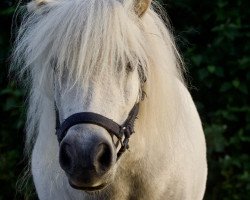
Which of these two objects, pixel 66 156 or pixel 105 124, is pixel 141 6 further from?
pixel 66 156

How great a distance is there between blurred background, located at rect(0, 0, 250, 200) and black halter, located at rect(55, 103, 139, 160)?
247 centimetres

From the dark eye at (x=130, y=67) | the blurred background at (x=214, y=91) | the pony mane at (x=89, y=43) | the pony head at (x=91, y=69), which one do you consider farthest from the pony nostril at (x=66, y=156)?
the blurred background at (x=214, y=91)

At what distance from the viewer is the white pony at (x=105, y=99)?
7.91ft

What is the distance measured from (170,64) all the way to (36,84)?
53 centimetres

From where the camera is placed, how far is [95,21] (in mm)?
2562

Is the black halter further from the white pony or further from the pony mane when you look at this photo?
the pony mane

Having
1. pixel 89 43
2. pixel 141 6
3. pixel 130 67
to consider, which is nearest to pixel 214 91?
pixel 141 6

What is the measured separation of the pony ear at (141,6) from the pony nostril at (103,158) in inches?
24.0

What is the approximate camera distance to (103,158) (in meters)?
2.39

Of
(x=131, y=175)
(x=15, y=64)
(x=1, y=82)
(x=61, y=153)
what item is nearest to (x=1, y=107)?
(x=1, y=82)

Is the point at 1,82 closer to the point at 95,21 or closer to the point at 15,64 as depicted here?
the point at 15,64

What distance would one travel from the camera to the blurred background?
506cm

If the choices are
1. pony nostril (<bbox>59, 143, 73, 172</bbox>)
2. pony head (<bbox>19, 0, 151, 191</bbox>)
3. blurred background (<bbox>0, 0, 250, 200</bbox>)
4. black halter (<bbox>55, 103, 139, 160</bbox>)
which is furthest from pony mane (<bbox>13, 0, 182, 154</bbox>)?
blurred background (<bbox>0, 0, 250, 200</bbox>)

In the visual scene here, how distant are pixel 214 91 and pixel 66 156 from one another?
3.09 metres
